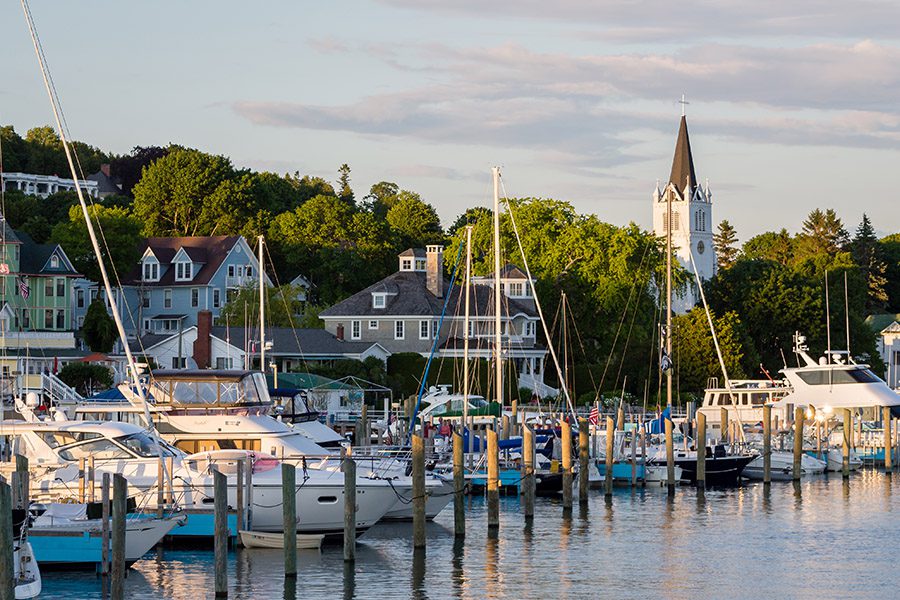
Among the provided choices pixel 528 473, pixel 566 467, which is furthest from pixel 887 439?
pixel 528 473

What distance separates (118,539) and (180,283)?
87.7 m

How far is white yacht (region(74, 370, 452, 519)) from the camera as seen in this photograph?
4269 cm

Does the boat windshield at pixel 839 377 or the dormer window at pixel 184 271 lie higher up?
the dormer window at pixel 184 271

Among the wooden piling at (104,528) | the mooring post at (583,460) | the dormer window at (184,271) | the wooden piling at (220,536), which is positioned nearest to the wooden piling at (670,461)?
the mooring post at (583,460)

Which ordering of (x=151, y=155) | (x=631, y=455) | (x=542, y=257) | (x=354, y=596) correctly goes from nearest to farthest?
(x=354, y=596) → (x=631, y=455) → (x=542, y=257) → (x=151, y=155)

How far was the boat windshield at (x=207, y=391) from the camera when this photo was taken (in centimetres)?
4441

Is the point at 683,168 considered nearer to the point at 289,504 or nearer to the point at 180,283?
the point at 180,283

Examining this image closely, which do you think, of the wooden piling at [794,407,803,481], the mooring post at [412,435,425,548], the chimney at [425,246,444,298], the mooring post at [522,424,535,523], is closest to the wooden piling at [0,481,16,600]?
the mooring post at [412,435,425,548]

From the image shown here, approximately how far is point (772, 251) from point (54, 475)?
474 feet

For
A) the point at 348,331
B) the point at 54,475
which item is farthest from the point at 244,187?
the point at 54,475

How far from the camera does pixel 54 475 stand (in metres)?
37.7

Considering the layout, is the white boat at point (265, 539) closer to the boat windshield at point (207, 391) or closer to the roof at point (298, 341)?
the boat windshield at point (207, 391)

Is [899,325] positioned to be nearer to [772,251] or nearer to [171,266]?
[772,251]

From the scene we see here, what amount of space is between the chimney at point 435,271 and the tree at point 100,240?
22316mm
